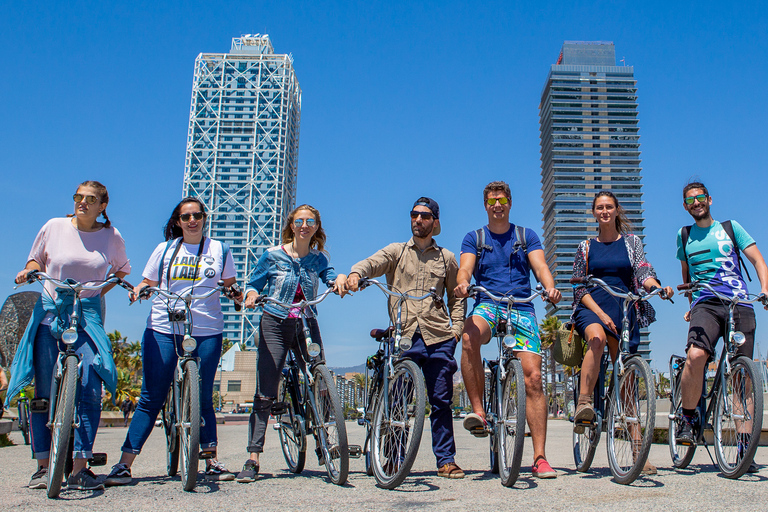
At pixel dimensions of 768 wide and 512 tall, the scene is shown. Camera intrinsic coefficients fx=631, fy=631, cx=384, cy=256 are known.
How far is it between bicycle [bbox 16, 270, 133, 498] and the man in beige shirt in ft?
5.95

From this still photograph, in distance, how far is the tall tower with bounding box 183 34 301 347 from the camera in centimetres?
18100

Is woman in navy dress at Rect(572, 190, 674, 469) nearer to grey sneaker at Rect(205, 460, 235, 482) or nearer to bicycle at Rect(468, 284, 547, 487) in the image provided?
bicycle at Rect(468, 284, 547, 487)

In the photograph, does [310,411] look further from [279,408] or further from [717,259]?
[717,259]

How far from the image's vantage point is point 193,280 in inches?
187

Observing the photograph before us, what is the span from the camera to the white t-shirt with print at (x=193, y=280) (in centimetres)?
452

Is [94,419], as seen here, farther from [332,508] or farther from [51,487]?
[332,508]

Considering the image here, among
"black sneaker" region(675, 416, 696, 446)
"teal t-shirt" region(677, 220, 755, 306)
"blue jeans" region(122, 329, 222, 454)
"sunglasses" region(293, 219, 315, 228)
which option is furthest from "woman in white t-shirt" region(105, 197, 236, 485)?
"teal t-shirt" region(677, 220, 755, 306)

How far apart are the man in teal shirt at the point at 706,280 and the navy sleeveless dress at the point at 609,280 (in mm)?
451

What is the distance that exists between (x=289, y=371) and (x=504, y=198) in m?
2.20

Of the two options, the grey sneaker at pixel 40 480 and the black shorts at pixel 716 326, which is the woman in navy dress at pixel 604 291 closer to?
the black shorts at pixel 716 326

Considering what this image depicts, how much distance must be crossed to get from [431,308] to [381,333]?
500 mm

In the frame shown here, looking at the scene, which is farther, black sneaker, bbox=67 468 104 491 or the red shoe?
the red shoe

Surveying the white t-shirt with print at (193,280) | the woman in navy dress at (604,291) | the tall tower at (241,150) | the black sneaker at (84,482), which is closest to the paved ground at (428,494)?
the black sneaker at (84,482)


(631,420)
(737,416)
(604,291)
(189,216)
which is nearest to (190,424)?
(189,216)
